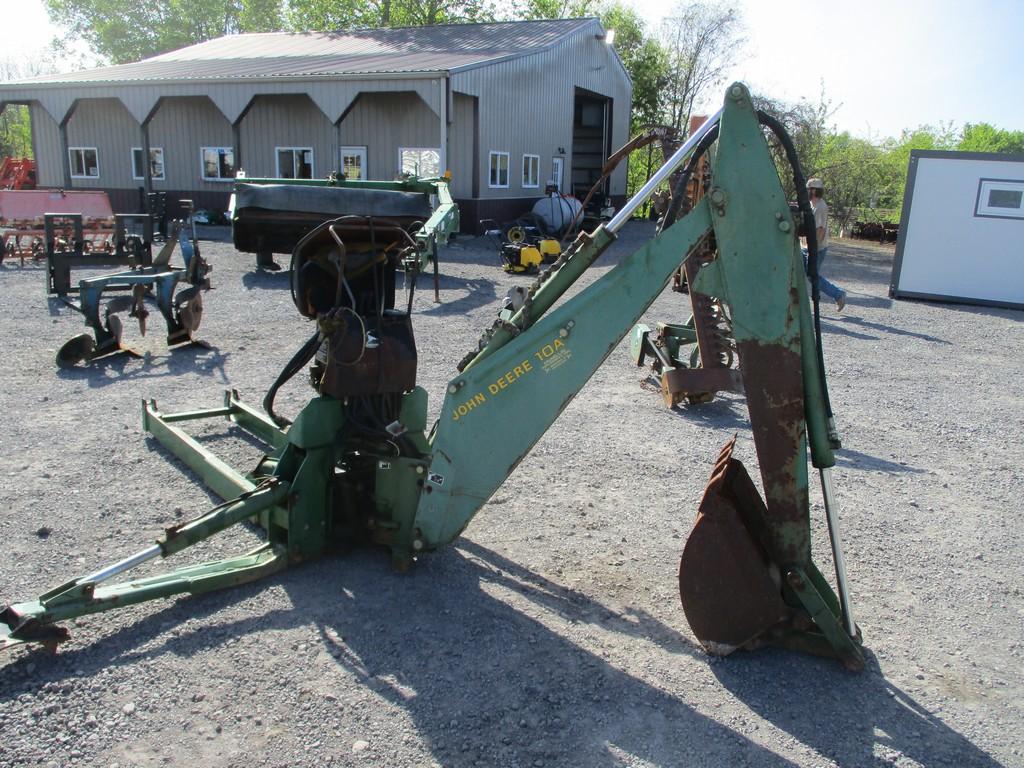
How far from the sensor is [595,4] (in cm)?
4306

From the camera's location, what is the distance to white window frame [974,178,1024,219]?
14310mm

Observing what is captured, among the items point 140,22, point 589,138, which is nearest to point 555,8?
point 589,138

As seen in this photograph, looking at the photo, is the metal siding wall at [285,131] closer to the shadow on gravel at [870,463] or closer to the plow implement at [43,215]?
the plow implement at [43,215]

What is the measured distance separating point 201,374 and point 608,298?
557 centimetres

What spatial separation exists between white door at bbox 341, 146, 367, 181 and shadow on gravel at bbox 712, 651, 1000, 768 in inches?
843

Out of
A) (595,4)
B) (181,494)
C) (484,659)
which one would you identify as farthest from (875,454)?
(595,4)

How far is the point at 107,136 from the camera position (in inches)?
1030

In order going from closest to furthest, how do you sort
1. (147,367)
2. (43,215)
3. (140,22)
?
(147,367)
(43,215)
(140,22)

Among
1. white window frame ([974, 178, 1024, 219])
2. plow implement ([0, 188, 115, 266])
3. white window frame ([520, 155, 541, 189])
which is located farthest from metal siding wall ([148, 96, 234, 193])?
white window frame ([974, 178, 1024, 219])

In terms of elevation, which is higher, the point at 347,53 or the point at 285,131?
the point at 347,53

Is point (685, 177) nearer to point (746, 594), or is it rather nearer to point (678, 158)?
point (678, 158)

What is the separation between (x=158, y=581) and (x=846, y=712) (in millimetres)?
2885

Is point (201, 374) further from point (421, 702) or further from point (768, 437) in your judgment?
point (768, 437)

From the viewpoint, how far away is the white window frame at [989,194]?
14310 mm
